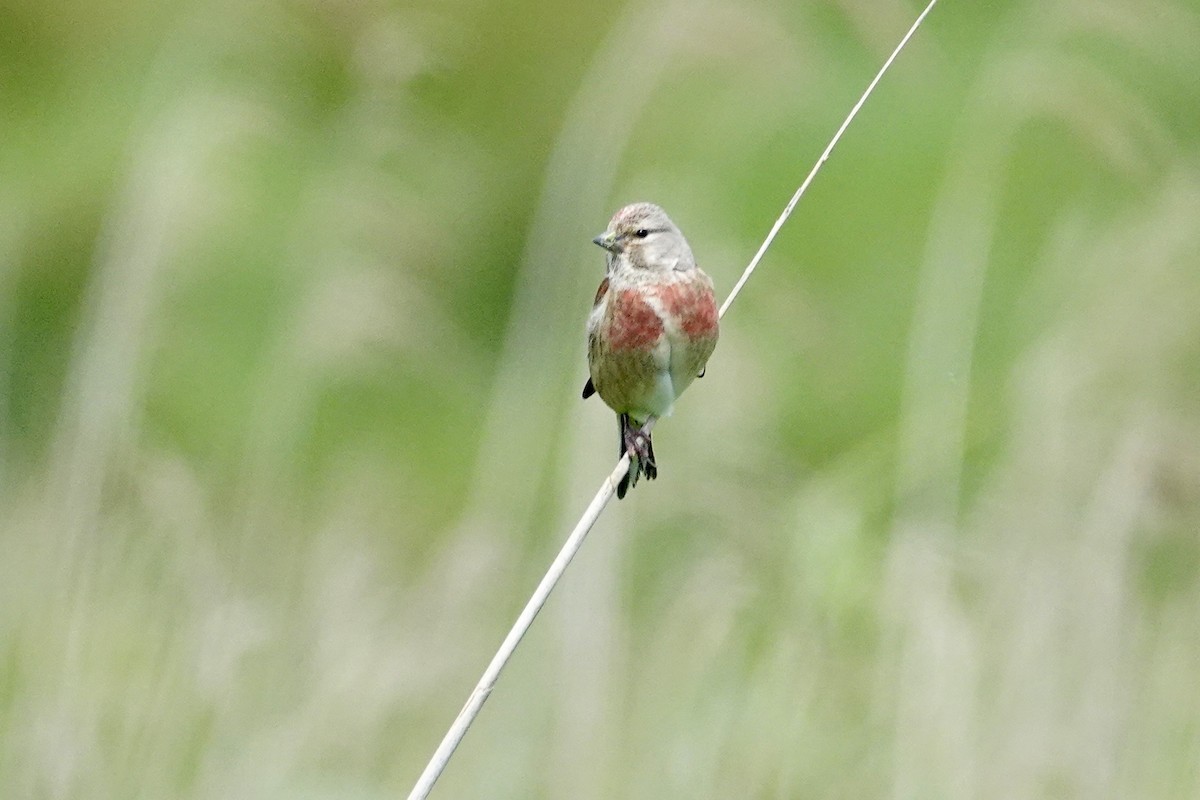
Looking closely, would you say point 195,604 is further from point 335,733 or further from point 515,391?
point 515,391

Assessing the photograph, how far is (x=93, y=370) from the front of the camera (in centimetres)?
322

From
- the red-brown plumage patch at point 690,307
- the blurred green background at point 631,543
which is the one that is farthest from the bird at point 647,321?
the blurred green background at point 631,543

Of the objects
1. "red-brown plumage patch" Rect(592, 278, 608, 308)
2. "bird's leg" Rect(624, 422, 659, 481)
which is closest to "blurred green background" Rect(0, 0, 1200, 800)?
"bird's leg" Rect(624, 422, 659, 481)

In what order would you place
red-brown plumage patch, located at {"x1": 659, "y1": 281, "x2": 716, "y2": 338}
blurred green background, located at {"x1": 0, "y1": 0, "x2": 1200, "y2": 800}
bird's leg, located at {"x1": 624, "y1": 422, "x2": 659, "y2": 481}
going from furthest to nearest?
bird's leg, located at {"x1": 624, "y1": 422, "x2": 659, "y2": 481}, red-brown plumage patch, located at {"x1": 659, "y1": 281, "x2": 716, "y2": 338}, blurred green background, located at {"x1": 0, "y1": 0, "x2": 1200, "y2": 800}

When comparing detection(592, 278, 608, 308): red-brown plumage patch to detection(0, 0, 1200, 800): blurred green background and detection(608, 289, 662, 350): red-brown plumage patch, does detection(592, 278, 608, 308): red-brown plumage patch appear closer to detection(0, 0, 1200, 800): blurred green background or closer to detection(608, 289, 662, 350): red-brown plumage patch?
detection(608, 289, 662, 350): red-brown plumage patch

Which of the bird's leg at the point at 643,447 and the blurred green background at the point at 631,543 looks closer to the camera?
the blurred green background at the point at 631,543

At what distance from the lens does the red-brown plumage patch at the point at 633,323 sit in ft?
10.3

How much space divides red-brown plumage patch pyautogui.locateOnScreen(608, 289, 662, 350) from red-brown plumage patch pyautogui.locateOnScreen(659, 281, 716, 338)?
0.12 ft

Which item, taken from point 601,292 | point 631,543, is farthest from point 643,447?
point 601,292

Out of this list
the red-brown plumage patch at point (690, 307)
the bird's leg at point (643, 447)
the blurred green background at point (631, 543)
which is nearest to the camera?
the blurred green background at point (631, 543)

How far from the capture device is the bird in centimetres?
313

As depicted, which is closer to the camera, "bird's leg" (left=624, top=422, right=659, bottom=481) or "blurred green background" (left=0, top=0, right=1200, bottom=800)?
"blurred green background" (left=0, top=0, right=1200, bottom=800)

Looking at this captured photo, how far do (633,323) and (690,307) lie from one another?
12cm

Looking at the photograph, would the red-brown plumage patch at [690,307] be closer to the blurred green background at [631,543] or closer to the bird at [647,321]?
the bird at [647,321]
